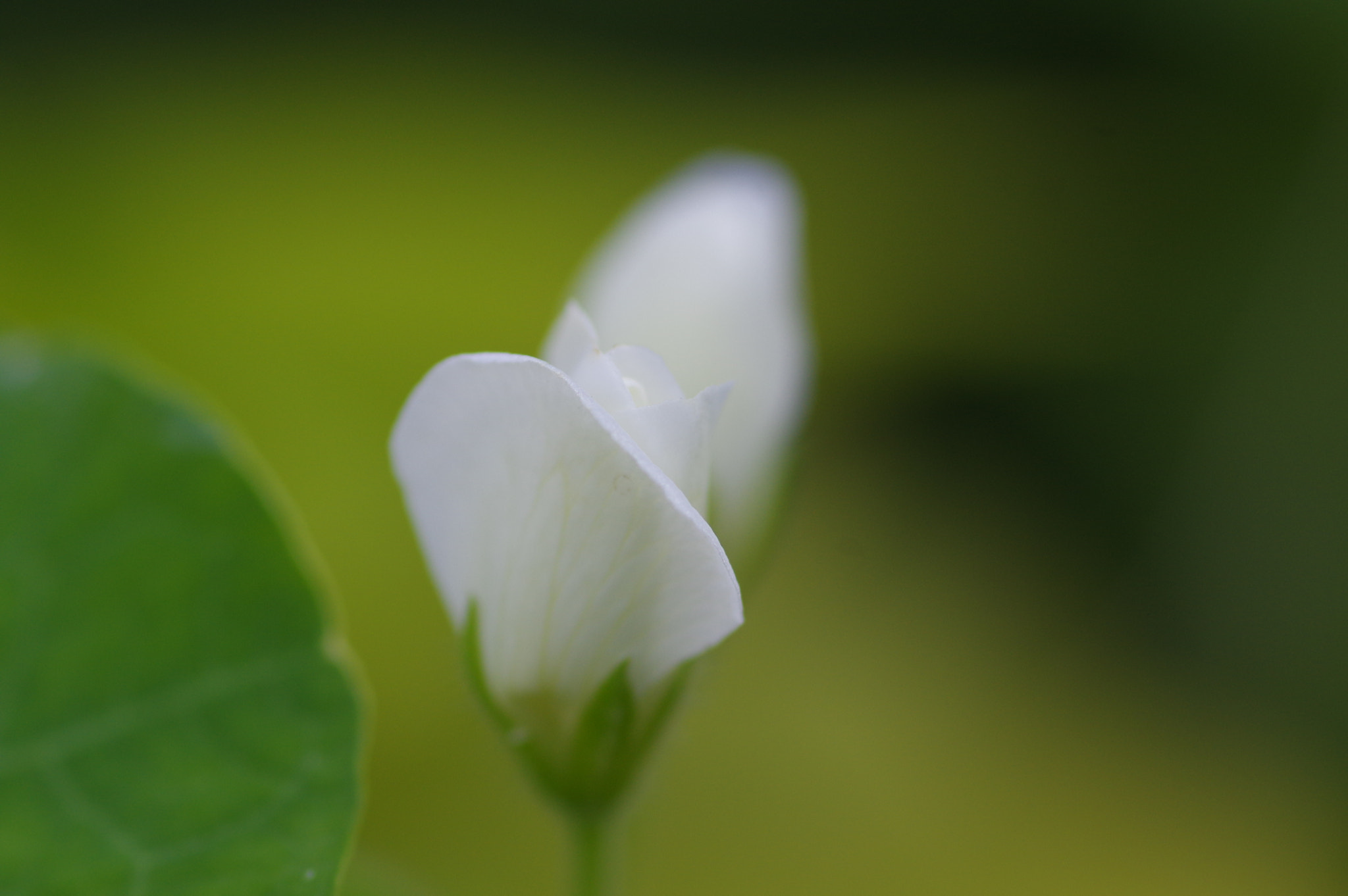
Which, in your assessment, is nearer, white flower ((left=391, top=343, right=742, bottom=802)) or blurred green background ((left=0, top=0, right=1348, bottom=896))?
white flower ((left=391, top=343, right=742, bottom=802))

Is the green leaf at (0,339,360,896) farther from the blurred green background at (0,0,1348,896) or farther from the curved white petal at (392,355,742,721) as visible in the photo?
the blurred green background at (0,0,1348,896)

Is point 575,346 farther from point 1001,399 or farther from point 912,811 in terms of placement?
point 1001,399

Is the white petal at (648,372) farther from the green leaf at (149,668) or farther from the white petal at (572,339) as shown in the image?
the green leaf at (149,668)

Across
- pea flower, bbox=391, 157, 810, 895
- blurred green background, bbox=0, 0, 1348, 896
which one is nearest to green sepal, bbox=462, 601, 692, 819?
pea flower, bbox=391, 157, 810, 895

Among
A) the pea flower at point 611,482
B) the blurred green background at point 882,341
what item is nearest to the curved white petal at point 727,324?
the pea flower at point 611,482

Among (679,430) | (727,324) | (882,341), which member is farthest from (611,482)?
(882,341)

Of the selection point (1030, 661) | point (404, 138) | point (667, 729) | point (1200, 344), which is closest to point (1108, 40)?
point (1200, 344)
